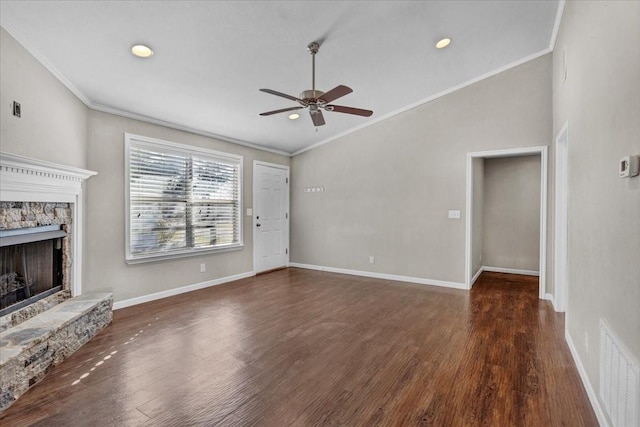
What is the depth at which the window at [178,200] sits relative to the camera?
408cm

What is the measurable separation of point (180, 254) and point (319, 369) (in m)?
2.99

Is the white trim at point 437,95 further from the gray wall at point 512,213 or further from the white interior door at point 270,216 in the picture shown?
the gray wall at point 512,213

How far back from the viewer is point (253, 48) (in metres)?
2.98

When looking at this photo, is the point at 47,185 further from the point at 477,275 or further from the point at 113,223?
the point at 477,275

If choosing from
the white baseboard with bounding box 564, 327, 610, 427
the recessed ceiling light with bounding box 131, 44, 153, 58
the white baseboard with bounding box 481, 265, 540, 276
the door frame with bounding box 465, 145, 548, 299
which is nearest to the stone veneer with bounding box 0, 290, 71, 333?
the recessed ceiling light with bounding box 131, 44, 153, 58

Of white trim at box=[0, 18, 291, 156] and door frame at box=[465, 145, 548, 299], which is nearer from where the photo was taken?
white trim at box=[0, 18, 291, 156]

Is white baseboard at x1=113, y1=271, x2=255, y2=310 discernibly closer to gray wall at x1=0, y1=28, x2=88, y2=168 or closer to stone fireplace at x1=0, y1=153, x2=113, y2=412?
stone fireplace at x1=0, y1=153, x2=113, y2=412

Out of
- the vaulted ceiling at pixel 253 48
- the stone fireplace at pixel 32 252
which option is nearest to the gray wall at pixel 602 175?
the vaulted ceiling at pixel 253 48

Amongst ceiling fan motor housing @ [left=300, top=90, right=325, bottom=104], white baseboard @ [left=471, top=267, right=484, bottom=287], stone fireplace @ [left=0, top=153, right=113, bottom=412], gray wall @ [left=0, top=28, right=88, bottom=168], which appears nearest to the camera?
stone fireplace @ [left=0, top=153, right=113, bottom=412]

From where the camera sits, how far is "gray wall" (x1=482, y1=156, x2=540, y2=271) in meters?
5.74

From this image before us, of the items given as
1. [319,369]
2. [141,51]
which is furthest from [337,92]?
[319,369]

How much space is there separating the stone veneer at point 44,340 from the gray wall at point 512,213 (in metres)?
6.40

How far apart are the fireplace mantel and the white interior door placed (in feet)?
9.08

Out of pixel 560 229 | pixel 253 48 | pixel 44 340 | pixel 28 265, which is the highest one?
pixel 253 48
